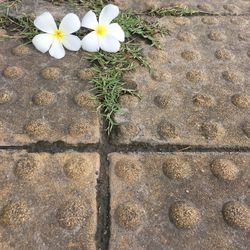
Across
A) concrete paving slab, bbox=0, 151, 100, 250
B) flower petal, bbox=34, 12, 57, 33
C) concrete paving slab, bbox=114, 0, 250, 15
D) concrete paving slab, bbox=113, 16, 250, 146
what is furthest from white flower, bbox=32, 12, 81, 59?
concrete paving slab, bbox=0, 151, 100, 250

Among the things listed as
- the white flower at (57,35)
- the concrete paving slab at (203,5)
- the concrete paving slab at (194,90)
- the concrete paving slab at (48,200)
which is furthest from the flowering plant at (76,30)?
the concrete paving slab at (48,200)

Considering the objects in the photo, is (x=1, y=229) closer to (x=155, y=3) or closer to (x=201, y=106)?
(x=201, y=106)

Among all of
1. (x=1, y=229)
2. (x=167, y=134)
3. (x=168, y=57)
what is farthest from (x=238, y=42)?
(x=1, y=229)

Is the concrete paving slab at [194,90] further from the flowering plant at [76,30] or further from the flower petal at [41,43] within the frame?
the flower petal at [41,43]

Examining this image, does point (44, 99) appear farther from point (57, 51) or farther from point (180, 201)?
point (180, 201)

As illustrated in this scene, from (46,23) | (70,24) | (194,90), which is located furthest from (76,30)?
(194,90)
